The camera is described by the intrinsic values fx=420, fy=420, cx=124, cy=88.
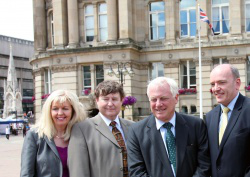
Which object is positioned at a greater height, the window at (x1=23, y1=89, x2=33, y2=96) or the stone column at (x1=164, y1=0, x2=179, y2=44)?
the stone column at (x1=164, y1=0, x2=179, y2=44)

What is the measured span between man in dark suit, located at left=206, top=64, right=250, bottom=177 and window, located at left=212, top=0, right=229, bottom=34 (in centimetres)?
3044

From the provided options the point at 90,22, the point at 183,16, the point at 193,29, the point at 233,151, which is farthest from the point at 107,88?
the point at 90,22

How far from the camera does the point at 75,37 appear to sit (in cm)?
3834

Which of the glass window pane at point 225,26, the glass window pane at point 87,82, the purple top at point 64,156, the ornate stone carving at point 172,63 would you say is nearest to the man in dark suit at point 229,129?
the purple top at point 64,156

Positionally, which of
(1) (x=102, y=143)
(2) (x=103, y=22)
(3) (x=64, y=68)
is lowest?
(1) (x=102, y=143)

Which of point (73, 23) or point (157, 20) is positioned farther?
point (73, 23)

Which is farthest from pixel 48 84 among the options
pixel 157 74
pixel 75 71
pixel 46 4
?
pixel 157 74

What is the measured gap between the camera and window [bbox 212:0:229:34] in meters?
35.3

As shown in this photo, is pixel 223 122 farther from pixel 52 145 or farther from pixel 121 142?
pixel 52 145

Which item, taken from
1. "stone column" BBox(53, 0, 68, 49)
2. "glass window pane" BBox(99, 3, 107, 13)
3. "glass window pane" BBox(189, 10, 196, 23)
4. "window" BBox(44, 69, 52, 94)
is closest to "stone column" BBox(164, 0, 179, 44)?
"glass window pane" BBox(189, 10, 196, 23)

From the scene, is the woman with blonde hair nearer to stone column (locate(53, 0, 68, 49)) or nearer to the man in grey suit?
the man in grey suit

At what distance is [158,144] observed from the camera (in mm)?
5559

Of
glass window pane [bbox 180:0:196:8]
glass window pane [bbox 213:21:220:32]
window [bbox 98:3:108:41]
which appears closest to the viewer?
glass window pane [bbox 213:21:220:32]

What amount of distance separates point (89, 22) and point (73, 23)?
1.51 m
